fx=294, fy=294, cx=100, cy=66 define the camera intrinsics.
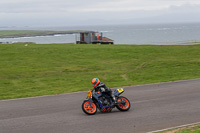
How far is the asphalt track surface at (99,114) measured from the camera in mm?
9734

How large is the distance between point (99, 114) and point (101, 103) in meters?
0.43

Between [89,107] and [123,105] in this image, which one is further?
[123,105]

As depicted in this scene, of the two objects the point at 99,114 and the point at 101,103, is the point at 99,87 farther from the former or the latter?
the point at 99,114

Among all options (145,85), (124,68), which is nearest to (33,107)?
(145,85)

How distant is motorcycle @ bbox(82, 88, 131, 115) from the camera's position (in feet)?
37.4

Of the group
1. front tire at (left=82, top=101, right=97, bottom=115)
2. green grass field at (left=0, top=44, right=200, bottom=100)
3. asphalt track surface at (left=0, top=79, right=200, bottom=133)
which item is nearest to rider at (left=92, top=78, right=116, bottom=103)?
front tire at (left=82, top=101, right=97, bottom=115)

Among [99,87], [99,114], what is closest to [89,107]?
[99,114]

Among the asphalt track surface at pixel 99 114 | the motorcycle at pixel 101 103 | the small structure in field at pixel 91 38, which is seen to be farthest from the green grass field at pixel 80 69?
the small structure in field at pixel 91 38

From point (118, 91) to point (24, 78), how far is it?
41.2ft

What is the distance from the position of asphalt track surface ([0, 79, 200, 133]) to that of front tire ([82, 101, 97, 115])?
0.67 ft

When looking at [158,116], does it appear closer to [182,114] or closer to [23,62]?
[182,114]

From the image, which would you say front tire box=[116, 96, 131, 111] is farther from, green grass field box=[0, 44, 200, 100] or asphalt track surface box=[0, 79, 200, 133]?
green grass field box=[0, 44, 200, 100]

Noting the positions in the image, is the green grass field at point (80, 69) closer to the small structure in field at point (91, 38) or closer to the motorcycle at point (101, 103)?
the motorcycle at point (101, 103)

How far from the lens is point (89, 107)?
37.5 feet
